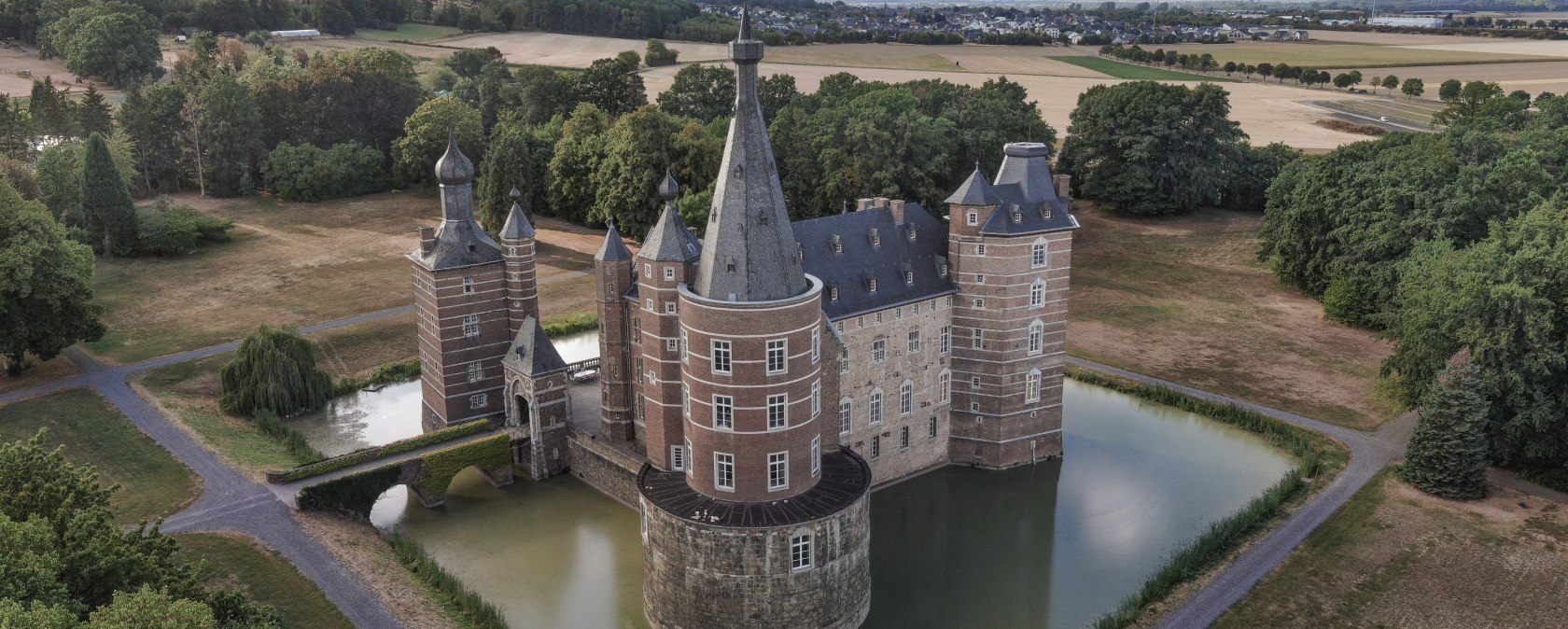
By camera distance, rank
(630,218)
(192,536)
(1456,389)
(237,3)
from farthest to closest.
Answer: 1. (237,3)
2. (630,218)
3. (1456,389)
4. (192,536)

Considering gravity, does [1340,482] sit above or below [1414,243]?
below

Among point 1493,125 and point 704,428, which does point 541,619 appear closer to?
point 704,428

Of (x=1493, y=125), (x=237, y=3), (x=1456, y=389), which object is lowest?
(x=1456, y=389)

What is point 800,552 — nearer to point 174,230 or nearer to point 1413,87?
point 174,230

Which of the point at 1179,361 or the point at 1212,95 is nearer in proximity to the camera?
the point at 1179,361

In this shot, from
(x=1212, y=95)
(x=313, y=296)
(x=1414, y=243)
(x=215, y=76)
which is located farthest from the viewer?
(x=215, y=76)

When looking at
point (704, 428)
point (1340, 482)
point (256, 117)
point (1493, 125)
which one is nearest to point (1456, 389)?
point (1340, 482)

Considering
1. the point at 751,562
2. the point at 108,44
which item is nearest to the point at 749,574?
the point at 751,562
